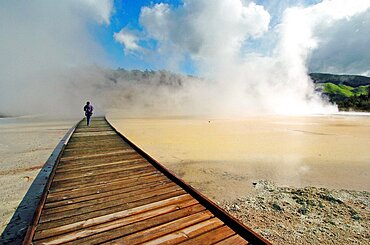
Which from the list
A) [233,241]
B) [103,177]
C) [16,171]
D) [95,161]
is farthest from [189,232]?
[16,171]

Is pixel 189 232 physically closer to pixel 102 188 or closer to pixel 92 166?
pixel 102 188

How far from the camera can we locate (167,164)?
803cm

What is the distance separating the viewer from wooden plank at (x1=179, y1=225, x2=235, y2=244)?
2594 mm

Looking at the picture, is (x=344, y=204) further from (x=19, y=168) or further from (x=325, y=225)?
(x=19, y=168)

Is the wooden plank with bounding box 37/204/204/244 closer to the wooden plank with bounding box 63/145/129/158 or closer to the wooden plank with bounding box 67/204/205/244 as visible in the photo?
the wooden plank with bounding box 67/204/205/244

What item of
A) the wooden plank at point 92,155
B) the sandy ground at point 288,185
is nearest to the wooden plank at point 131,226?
the sandy ground at point 288,185

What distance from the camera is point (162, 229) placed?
2.83 m

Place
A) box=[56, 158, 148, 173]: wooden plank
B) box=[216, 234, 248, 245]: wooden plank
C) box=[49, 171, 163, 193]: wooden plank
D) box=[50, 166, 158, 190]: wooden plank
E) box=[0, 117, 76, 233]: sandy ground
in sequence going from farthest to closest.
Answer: box=[56, 158, 148, 173]: wooden plank < box=[0, 117, 76, 233]: sandy ground < box=[50, 166, 158, 190]: wooden plank < box=[49, 171, 163, 193]: wooden plank < box=[216, 234, 248, 245]: wooden plank

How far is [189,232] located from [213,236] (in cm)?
32

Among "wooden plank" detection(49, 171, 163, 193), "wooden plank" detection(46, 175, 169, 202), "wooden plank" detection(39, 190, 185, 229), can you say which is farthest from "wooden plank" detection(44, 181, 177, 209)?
"wooden plank" detection(49, 171, 163, 193)

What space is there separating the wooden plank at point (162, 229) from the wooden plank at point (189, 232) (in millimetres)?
64

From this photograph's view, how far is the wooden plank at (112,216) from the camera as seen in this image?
274cm

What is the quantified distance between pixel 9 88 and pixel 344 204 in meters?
93.1

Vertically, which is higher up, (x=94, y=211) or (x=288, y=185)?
(x=94, y=211)
